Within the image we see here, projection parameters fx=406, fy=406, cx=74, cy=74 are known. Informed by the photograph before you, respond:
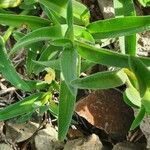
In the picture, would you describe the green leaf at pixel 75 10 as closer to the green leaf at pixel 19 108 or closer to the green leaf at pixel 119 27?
the green leaf at pixel 119 27

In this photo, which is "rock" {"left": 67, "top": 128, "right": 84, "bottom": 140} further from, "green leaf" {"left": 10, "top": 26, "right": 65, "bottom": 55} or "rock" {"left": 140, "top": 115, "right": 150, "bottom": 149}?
"green leaf" {"left": 10, "top": 26, "right": 65, "bottom": 55}

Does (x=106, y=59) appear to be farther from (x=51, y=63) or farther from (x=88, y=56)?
(x=51, y=63)

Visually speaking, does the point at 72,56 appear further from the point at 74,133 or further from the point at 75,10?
the point at 74,133

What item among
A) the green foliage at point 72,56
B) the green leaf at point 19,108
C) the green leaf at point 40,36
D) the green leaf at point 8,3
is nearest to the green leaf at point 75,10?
the green foliage at point 72,56

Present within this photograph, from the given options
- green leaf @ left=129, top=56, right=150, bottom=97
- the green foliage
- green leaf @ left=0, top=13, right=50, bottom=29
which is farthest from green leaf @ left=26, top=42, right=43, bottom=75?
green leaf @ left=129, top=56, right=150, bottom=97

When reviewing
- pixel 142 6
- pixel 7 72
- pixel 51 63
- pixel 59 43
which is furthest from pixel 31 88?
pixel 142 6

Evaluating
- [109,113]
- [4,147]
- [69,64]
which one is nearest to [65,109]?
[69,64]
